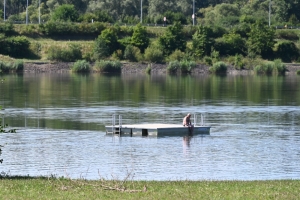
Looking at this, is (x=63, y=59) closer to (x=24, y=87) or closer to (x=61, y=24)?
(x=61, y=24)

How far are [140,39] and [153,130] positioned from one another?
336 feet

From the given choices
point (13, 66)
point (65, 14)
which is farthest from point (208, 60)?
point (65, 14)

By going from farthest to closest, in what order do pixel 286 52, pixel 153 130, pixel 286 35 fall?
pixel 286 35 < pixel 286 52 < pixel 153 130

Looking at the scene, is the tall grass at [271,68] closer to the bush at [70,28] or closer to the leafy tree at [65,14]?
the bush at [70,28]

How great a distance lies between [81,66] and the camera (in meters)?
142

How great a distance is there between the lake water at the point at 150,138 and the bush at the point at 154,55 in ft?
144

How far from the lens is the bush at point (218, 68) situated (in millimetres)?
144875

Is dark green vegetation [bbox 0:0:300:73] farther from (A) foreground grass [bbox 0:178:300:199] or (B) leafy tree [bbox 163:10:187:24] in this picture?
(A) foreground grass [bbox 0:178:300:199]

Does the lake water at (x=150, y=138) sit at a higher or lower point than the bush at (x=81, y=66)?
lower

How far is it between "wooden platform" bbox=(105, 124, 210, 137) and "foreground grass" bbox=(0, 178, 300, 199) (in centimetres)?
2548

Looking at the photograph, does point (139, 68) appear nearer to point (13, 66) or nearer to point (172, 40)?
point (172, 40)

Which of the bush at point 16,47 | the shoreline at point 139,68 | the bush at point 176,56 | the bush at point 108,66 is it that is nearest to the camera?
the shoreline at point 139,68

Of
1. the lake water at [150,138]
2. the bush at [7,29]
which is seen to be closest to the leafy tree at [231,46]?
the bush at [7,29]

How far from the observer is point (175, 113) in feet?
224
